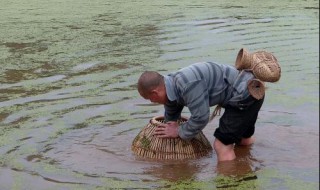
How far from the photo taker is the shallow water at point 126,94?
4125 millimetres

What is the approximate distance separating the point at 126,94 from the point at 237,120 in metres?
2.20

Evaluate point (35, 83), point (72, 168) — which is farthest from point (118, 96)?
point (72, 168)

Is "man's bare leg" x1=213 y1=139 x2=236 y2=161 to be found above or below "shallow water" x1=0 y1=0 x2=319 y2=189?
above

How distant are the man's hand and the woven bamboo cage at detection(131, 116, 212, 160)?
2.5 inches

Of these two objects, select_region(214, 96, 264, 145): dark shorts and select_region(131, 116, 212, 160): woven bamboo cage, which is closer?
select_region(214, 96, 264, 145): dark shorts

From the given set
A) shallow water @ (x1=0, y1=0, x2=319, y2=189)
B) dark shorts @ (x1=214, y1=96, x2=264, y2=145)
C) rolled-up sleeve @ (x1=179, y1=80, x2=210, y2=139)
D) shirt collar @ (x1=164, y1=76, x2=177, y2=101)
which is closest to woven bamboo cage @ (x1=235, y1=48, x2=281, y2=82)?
dark shorts @ (x1=214, y1=96, x2=264, y2=145)

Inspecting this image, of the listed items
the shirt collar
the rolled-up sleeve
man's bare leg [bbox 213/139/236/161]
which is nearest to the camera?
the rolled-up sleeve

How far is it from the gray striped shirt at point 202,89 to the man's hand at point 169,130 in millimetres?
85

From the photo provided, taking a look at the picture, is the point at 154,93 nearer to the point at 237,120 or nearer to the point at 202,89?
the point at 202,89

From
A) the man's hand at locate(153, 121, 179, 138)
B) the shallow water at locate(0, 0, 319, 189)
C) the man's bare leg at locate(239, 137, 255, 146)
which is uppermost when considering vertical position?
the man's hand at locate(153, 121, 179, 138)

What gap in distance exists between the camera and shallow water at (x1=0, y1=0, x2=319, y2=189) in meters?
4.12

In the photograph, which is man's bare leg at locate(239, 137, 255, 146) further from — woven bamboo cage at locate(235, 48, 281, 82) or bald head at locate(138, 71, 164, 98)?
bald head at locate(138, 71, 164, 98)

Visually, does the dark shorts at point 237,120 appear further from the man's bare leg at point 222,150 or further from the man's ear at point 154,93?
the man's ear at point 154,93

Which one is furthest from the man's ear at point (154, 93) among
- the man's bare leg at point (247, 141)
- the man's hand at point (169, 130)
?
the man's bare leg at point (247, 141)
